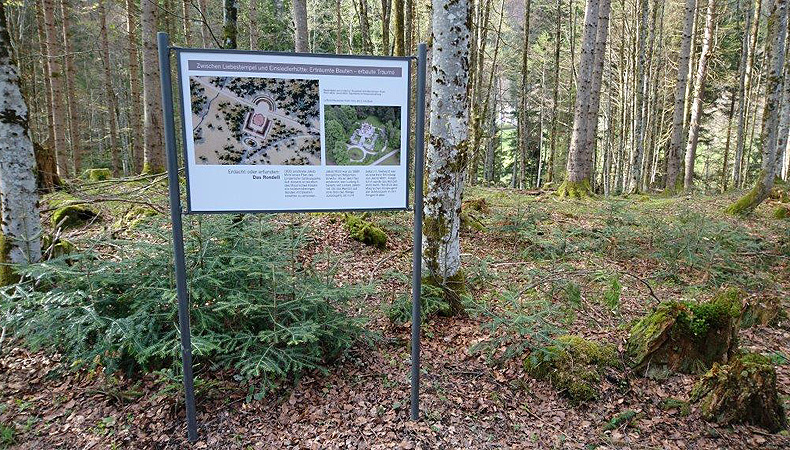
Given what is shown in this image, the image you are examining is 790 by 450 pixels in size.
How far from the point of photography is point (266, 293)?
3.82m

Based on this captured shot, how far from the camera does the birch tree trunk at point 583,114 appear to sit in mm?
10539

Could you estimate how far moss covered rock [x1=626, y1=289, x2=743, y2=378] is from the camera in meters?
3.92

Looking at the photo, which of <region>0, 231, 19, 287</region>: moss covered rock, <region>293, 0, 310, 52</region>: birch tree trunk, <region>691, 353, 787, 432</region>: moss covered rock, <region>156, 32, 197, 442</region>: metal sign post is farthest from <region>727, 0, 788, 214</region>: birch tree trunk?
<region>0, 231, 19, 287</region>: moss covered rock

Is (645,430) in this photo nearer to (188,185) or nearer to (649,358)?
(649,358)

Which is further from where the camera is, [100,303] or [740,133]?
[740,133]

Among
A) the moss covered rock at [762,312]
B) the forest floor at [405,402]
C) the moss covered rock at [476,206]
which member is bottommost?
the forest floor at [405,402]

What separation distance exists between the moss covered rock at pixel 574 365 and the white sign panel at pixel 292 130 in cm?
209

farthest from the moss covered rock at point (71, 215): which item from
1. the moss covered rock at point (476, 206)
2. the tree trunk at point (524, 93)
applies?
the tree trunk at point (524, 93)

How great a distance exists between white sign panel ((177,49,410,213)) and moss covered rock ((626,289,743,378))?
284 centimetres

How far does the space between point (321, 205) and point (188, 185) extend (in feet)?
2.93

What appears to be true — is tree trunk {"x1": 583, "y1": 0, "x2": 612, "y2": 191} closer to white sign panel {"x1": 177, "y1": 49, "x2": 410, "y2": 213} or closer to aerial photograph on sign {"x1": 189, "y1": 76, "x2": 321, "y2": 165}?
white sign panel {"x1": 177, "y1": 49, "x2": 410, "y2": 213}

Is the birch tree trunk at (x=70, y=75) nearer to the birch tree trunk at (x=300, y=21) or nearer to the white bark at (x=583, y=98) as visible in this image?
the birch tree trunk at (x=300, y=21)

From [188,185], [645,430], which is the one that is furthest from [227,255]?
[645,430]

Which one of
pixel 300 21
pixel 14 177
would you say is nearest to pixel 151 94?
pixel 300 21
